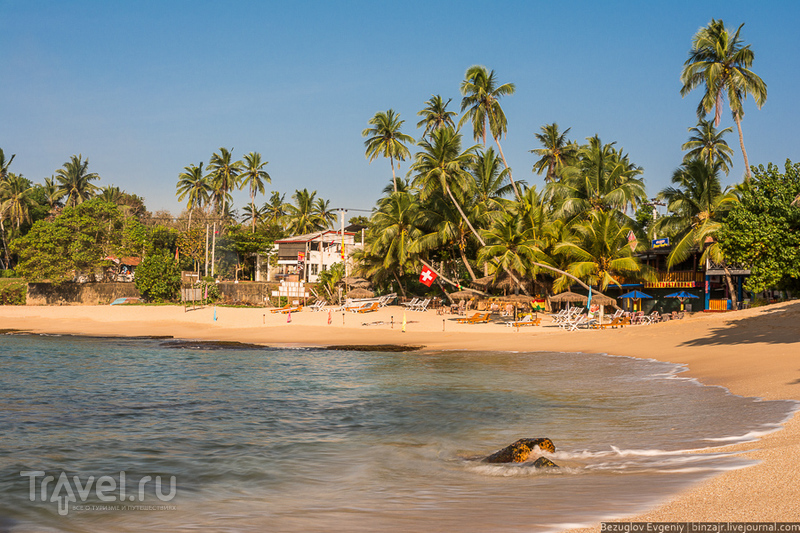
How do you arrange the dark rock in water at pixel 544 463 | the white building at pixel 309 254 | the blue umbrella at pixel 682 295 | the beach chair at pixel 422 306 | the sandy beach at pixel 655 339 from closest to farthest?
the sandy beach at pixel 655 339
the dark rock in water at pixel 544 463
the blue umbrella at pixel 682 295
the beach chair at pixel 422 306
the white building at pixel 309 254

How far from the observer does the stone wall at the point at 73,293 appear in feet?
183

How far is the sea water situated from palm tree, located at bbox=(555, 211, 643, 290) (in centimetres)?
1718

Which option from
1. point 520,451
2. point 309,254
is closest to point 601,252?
point 520,451

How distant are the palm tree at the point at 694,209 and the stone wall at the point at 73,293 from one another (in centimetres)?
4630

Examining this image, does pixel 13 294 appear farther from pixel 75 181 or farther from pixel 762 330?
pixel 762 330

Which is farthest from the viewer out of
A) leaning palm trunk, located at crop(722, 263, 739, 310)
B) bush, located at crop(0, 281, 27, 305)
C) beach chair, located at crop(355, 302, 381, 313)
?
bush, located at crop(0, 281, 27, 305)

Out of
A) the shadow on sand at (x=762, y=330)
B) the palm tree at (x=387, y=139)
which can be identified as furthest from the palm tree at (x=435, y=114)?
the shadow on sand at (x=762, y=330)

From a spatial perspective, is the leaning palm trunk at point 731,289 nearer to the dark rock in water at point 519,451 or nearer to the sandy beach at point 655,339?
the sandy beach at point 655,339

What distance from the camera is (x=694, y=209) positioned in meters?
37.8

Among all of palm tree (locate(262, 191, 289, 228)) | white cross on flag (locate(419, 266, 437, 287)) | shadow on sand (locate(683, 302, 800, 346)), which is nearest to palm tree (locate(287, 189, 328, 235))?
palm tree (locate(262, 191, 289, 228))

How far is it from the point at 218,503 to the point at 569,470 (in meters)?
4.21

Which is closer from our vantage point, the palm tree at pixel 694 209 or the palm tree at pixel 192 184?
the palm tree at pixel 694 209

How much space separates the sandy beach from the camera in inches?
206

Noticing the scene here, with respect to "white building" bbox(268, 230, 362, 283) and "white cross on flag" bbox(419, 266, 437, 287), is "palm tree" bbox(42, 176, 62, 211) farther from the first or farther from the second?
"white cross on flag" bbox(419, 266, 437, 287)
